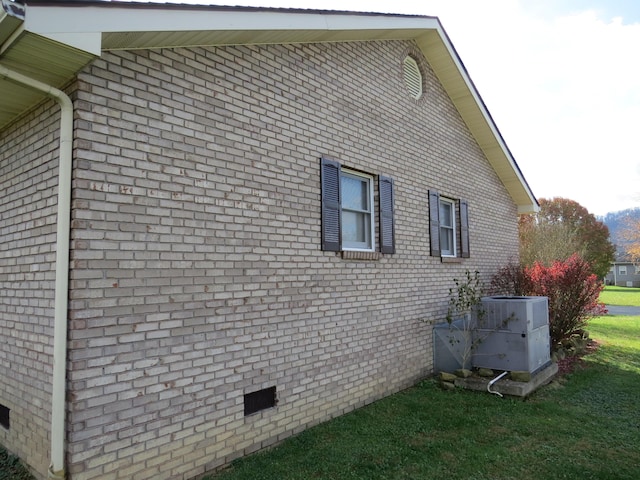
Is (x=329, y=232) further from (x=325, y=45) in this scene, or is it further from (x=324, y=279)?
(x=325, y=45)

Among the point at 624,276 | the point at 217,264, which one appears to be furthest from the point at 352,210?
the point at 624,276

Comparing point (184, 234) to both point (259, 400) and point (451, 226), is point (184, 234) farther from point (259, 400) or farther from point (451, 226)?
point (451, 226)

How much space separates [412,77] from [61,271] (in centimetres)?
695

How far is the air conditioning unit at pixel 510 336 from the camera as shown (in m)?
7.18

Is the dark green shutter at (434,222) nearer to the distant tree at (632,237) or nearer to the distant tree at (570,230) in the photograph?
the distant tree at (570,230)

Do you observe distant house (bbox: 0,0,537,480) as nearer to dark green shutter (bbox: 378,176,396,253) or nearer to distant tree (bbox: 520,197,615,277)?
dark green shutter (bbox: 378,176,396,253)

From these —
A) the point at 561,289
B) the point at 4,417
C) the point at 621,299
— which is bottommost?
the point at 621,299

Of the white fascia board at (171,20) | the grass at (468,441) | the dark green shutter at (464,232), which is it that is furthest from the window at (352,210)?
the dark green shutter at (464,232)

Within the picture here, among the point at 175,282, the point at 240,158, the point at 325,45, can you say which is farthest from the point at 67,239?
the point at 325,45

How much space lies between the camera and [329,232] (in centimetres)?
589

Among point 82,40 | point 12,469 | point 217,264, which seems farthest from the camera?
point 217,264

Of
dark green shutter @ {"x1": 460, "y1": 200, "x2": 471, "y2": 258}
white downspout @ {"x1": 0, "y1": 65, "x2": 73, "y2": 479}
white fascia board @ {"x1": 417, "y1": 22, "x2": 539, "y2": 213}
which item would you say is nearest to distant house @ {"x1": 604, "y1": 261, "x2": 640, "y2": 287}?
white fascia board @ {"x1": 417, "y1": 22, "x2": 539, "y2": 213}

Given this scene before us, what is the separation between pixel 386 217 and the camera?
6934 millimetres

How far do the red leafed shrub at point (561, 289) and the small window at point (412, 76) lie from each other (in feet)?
15.6
